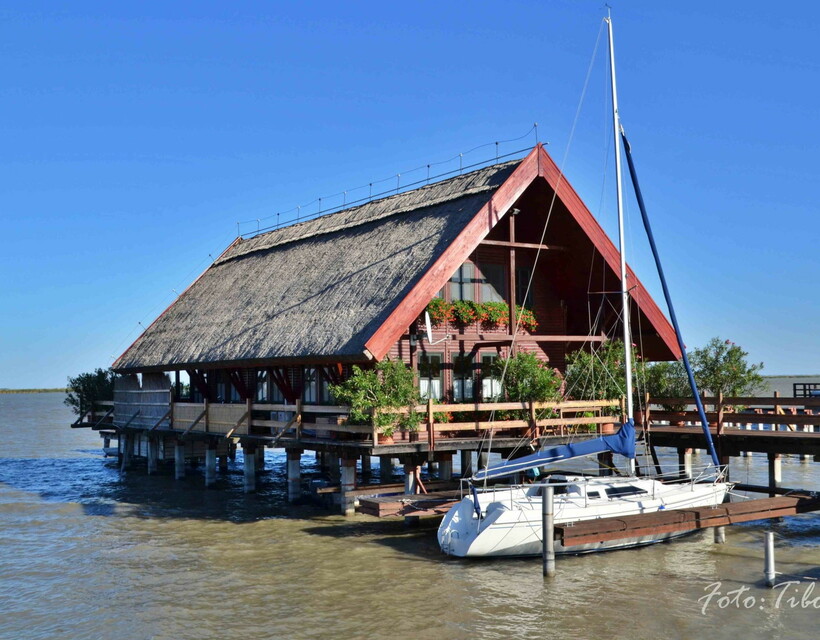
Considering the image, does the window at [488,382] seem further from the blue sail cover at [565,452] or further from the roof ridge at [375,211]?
the blue sail cover at [565,452]

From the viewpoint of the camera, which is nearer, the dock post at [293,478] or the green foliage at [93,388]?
the dock post at [293,478]

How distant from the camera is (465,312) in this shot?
29.0 m

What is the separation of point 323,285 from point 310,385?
370 cm

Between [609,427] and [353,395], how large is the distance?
31.8 ft

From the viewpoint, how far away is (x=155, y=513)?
96.8 ft

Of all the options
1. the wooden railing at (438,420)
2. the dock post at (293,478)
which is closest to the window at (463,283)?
the wooden railing at (438,420)

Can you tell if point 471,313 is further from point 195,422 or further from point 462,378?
point 195,422

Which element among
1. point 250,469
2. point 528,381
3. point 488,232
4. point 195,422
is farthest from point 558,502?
point 195,422

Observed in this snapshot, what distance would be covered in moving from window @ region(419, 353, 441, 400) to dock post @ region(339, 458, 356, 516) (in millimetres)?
3893

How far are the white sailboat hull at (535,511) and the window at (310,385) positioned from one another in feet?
33.3

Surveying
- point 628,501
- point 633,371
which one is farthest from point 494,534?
point 633,371

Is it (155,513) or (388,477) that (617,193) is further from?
(155,513)

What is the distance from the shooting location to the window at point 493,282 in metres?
30.4

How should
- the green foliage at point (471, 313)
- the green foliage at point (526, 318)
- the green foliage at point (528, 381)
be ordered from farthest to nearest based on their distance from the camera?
the green foliage at point (526, 318), the green foliage at point (471, 313), the green foliage at point (528, 381)
